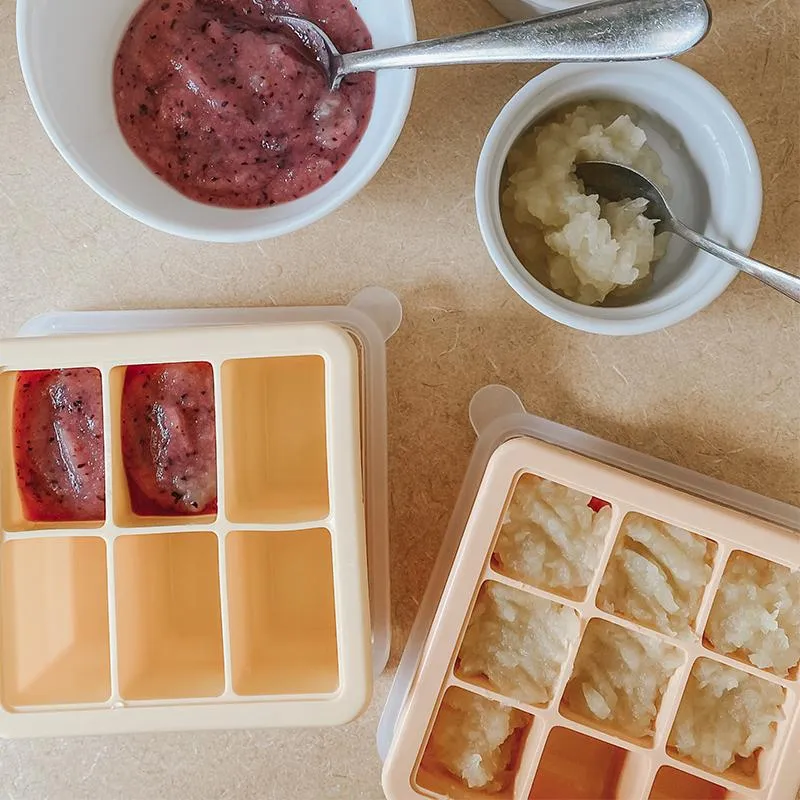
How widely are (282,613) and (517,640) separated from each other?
25 centimetres

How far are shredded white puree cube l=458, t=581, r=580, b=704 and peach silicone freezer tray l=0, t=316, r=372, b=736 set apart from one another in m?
0.13

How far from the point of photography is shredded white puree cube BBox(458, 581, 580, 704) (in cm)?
80

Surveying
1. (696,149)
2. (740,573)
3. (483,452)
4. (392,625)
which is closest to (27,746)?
(392,625)

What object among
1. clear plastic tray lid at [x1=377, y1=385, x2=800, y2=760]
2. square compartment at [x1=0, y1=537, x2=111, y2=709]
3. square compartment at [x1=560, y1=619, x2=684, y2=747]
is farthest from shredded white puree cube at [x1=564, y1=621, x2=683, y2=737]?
square compartment at [x1=0, y1=537, x2=111, y2=709]

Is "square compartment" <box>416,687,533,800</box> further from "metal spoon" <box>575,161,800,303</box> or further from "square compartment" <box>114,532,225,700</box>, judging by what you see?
"metal spoon" <box>575,161,800,303</box>

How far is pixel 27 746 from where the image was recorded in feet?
3.01

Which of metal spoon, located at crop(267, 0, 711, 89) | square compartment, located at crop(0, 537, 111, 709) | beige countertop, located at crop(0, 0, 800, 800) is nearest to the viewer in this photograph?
metal spoon, located at crop(267, 0, 711, 89)

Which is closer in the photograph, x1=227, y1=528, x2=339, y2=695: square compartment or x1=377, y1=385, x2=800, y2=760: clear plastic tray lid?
x1=227, y1=528, x2=339, y2=695: square compartment

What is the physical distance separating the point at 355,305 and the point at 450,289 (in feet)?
0.33

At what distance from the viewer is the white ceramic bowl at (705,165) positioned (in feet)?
2.51

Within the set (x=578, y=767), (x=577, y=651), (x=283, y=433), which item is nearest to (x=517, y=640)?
(x=577, y=651)

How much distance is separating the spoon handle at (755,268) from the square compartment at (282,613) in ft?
1.55

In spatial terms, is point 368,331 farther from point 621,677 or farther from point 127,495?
point 621,677

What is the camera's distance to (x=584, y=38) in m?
0.69
